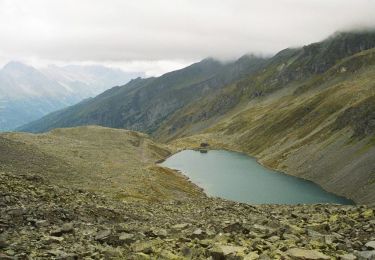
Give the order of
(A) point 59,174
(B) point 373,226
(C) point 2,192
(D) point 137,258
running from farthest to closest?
(A) point 59,174
(C) point 2,192
(B) point 373,226
(D) point 137,258

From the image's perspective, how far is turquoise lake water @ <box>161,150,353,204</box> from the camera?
114 metres

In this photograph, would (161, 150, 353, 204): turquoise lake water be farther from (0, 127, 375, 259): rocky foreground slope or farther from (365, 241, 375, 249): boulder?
(365, 241, 375, 249): boulder

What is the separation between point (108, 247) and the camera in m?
28.3

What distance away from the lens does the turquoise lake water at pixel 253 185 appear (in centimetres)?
11419

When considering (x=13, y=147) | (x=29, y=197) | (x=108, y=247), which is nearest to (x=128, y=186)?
(x=13, y=147)

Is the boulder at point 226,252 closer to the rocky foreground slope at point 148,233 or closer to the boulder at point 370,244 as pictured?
the rocky foreground slope at point 148,233

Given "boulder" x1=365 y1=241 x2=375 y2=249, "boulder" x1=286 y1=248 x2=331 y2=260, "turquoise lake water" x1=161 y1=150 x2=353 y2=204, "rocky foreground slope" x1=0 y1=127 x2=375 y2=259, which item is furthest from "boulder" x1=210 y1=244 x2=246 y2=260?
"turquoise lake water" x1=161 y1=150 x2=353 y2=204

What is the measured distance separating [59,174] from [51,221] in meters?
52.4

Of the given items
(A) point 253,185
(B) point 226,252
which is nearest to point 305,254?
(B) point 226,252

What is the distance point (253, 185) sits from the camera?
444ft

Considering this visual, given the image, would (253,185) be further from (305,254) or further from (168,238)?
(305,254)

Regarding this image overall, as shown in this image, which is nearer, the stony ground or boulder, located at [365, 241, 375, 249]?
the stony ground

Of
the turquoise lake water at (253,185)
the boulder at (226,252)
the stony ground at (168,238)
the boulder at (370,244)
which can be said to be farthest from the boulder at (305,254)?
the turquoise lake water at (253,185)

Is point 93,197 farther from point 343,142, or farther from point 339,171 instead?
point 343,142
